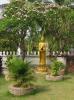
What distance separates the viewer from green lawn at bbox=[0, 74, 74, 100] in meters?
8.71

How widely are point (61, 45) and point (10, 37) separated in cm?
209

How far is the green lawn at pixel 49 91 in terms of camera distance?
8.71m

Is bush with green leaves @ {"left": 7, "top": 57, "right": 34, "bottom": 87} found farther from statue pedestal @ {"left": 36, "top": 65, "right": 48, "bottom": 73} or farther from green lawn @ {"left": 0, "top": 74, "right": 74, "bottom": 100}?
statue pedestal @ {"left": 36, "top": 65, "right": 48, "bottom": 73}

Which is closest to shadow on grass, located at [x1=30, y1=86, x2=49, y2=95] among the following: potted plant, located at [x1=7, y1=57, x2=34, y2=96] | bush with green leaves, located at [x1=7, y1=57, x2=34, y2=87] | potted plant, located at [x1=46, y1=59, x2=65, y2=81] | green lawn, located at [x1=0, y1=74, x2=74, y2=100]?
green lawn, located at [x1=0, y1=74, x2=74, y2=100]

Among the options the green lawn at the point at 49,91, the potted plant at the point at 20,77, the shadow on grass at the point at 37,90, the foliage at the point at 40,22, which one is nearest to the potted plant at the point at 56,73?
the green lawn at the point at 49,91

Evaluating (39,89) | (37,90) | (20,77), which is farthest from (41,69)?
(20,77)

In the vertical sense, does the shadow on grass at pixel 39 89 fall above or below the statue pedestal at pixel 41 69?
below

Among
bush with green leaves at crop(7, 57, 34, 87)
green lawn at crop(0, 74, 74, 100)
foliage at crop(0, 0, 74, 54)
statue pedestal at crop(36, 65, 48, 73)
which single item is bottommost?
green lawn at crop(0, 74, 74, 100)

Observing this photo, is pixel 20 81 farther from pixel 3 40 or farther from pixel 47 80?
pixel 3 40

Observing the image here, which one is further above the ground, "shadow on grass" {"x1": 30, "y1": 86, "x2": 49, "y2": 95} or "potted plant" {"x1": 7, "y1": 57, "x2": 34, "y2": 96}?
"potted plant" {"x1": 7, "y1": 57, "x2": 34, "y2": 96}

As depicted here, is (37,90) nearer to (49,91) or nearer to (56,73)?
(49,91)

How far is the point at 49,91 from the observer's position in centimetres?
932

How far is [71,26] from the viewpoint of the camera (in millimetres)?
13023

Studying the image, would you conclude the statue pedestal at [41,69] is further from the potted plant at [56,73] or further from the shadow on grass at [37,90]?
the shadow on grass at [37,90]
